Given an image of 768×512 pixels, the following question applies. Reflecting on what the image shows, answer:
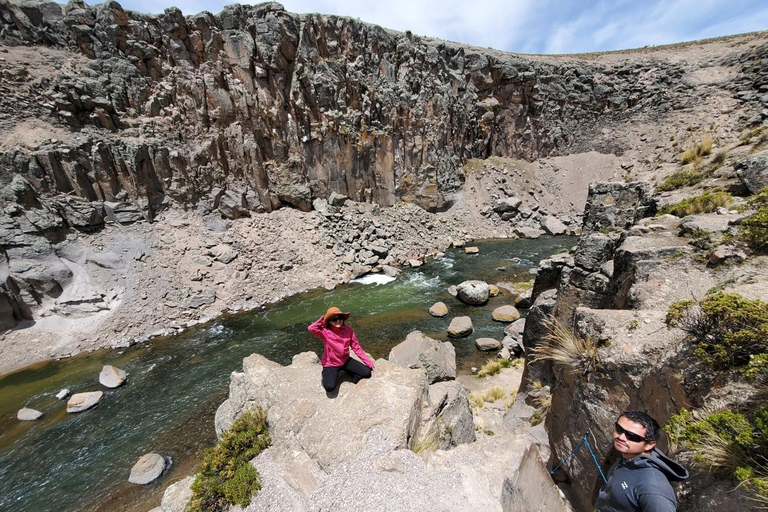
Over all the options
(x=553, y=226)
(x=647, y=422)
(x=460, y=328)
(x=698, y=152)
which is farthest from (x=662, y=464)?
(x=553, y=226)

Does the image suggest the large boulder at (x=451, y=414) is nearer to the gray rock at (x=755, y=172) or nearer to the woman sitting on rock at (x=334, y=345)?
the woman sitting on rock at (x=334, y=345)

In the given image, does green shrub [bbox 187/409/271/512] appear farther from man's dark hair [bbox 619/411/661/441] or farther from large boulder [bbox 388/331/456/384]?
large boulder [bbox 388/331/456/384]

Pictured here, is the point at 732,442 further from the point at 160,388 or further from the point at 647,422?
the point at 160,388

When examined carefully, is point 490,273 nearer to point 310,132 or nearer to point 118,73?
point 310,132

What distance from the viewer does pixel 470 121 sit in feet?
130

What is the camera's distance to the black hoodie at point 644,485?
2.62 meters

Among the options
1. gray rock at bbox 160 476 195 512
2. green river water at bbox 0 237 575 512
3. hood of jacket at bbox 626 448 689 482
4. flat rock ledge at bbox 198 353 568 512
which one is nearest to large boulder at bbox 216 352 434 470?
flat rock ledge at bbox 198 353 568 512

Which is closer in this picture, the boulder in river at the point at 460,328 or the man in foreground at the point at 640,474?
the man in foreground at the point at 640,474

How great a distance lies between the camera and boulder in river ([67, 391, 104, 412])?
41.3 ft

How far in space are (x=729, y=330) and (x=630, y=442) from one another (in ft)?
5.84

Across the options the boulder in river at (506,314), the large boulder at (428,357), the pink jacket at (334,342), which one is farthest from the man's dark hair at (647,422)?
the boulder in river at (506,314)

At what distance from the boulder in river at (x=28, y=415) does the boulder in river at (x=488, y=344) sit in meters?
18.6

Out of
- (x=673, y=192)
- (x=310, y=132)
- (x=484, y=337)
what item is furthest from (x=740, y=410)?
(x=310, y=132)

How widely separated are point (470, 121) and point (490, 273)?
2466 centimetres
